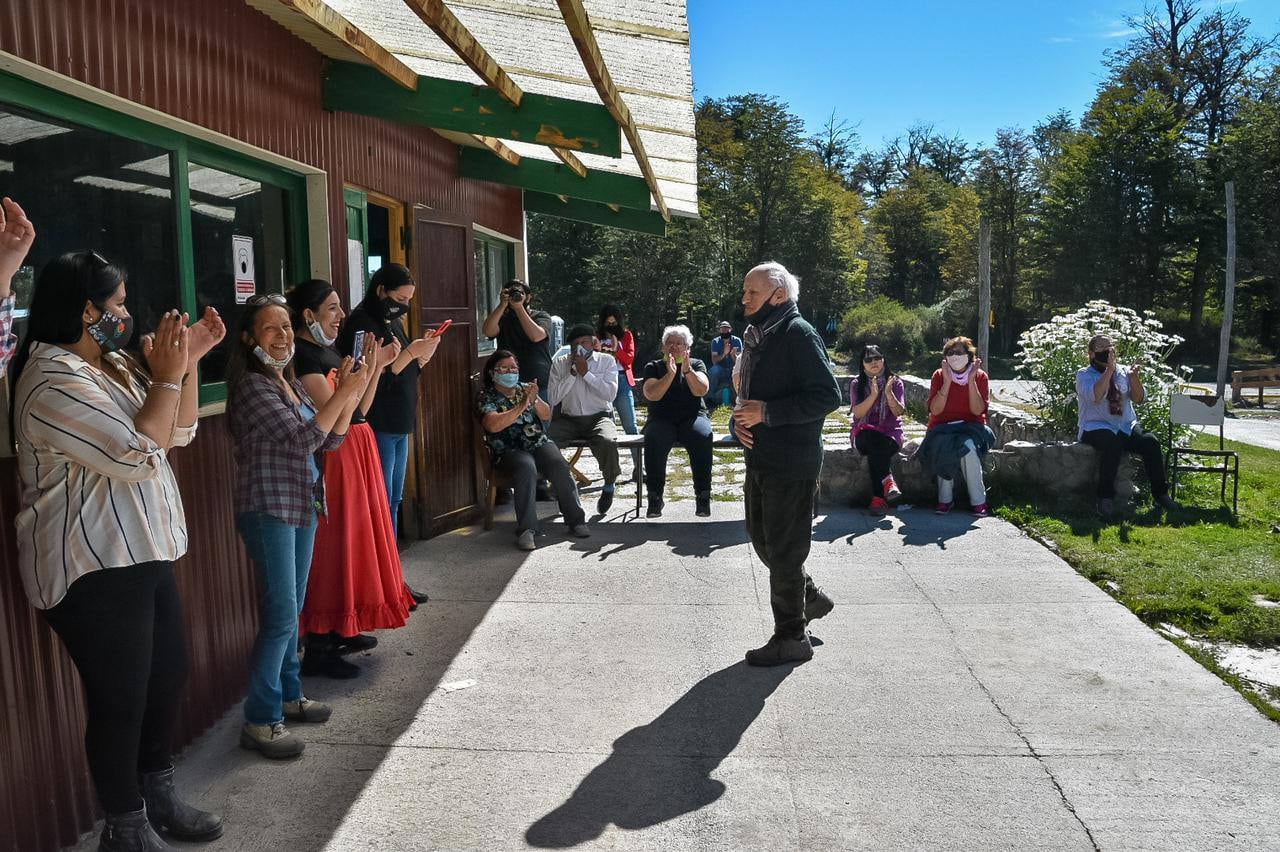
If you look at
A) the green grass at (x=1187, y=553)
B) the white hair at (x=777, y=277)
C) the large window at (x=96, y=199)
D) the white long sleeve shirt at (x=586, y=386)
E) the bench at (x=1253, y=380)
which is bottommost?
the green grass at (x=1187, y=553)

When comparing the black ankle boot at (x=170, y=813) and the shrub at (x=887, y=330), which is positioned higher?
the shrub at (x=887, y=330)

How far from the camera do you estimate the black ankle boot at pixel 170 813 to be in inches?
122

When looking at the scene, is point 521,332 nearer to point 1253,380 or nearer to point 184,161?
point 184,161

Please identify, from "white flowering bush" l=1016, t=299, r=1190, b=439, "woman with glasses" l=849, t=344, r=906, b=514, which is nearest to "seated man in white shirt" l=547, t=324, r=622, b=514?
"woman with glasses" l=849, t=344, r=906, b=514

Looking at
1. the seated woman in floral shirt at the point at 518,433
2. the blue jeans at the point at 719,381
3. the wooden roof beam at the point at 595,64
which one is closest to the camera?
the wooden roof beam at the point at 595,64

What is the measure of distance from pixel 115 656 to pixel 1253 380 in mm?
25027

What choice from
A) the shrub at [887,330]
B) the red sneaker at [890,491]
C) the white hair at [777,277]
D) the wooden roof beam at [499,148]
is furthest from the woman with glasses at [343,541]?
the shrub at [887,330]

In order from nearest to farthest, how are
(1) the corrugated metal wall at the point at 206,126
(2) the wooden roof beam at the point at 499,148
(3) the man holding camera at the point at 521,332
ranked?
1. (1) the corrugated metal wall at the point at 206,126
2. (2) the wooden roof beam at the point at 499,148
3. (3) the man holding camera at the point at 521,332

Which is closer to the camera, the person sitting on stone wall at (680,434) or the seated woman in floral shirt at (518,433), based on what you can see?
the seated woman in floral shirt at (518,433)

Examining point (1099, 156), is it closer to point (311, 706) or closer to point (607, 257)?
point (607, 257)

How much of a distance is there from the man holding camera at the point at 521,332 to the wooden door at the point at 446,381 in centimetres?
23

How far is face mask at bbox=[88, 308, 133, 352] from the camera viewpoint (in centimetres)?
275

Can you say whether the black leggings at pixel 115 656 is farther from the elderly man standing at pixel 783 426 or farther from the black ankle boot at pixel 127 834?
the elderly man standing at pixel 783 426

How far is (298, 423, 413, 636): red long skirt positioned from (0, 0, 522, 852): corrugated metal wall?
1.01ft
